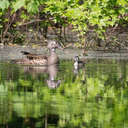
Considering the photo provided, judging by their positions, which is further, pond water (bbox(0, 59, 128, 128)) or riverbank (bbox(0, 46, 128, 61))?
riverbank (bbox(0, 46, 128, 61))

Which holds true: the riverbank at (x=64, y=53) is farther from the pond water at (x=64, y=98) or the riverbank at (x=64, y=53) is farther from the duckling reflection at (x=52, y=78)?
the pond water at (x=64, y=98)

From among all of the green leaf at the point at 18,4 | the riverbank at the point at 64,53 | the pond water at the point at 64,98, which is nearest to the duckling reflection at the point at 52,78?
the pond water at the point at 64,98

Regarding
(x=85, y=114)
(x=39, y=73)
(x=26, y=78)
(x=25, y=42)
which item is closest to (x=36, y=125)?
(x=85, y=114)

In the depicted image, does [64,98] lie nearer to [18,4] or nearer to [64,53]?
[18,4]

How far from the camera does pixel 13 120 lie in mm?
6203

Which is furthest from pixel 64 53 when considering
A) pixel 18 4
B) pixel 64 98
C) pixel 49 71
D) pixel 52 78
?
pixel 18 4

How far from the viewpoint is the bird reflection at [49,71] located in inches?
389

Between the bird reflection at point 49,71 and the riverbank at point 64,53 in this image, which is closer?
the bird reflection at point 49,71

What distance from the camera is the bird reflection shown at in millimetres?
9892

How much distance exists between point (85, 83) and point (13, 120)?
3.98 metres

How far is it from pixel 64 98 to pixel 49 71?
15.4 ft

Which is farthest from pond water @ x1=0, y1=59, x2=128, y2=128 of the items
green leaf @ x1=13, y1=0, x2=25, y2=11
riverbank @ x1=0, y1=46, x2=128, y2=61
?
riverbank @ x1=0, y1=46, x2=128, y2=61

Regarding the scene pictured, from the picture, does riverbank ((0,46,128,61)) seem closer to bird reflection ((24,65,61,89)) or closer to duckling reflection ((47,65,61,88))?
bird reflection ((24,65,61,89))

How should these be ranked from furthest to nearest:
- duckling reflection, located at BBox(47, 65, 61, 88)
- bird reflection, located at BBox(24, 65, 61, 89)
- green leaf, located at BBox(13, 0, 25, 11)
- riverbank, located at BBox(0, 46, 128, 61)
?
riverbank, located at BBox(0, 46, 128, 61), bird reflection, located at BBox(24, 65, 61, 89), duckling reflection, located at BBox(47, 65, 61, 88), green leaf, located at BBox(13, 0, 25, 11)
